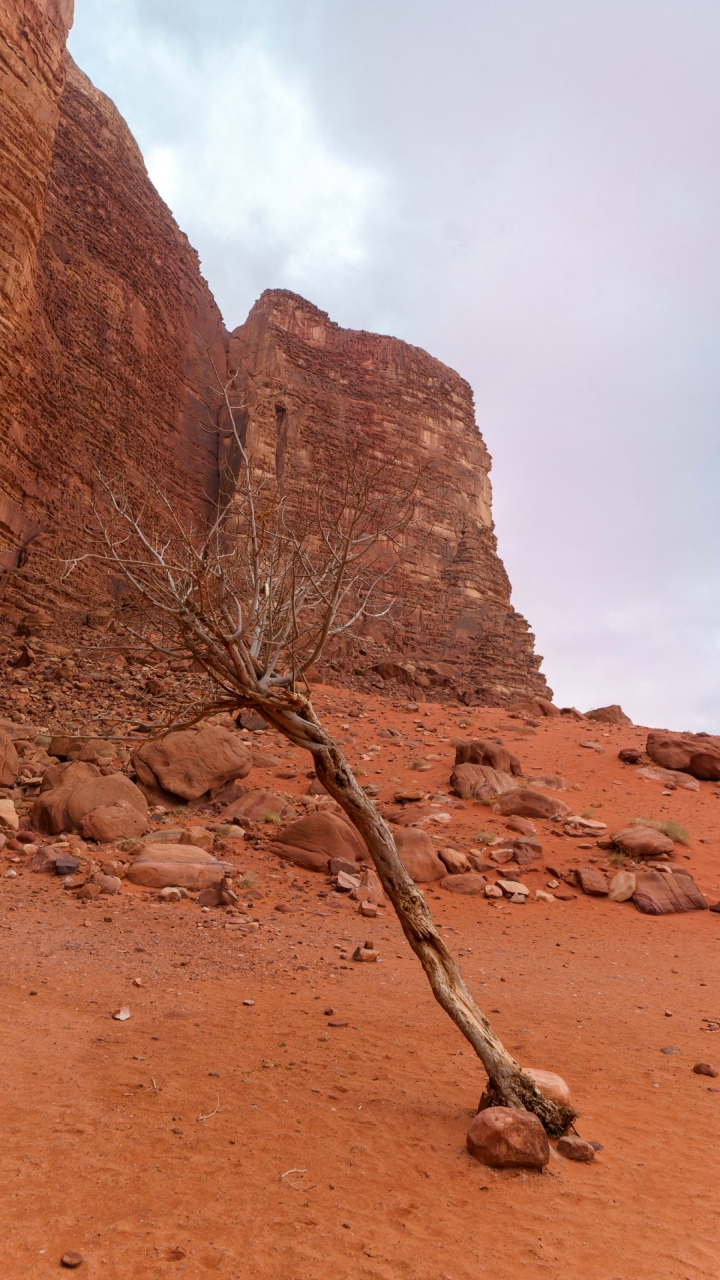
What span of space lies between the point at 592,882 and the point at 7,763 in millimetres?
9535

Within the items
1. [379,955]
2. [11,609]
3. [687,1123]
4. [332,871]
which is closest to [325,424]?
[11,609]

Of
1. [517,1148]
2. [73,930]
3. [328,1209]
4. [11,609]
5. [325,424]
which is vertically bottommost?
[73,930]

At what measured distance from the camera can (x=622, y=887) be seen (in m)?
10.4

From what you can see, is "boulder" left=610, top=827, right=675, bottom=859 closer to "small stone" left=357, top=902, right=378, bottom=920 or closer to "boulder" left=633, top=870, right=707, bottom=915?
"boulder" left=633, top=870, right=707, bottom=915

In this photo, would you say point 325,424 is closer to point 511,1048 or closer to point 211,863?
point 211,863

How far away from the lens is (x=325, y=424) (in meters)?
35.7

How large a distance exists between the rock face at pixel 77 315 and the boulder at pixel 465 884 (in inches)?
636

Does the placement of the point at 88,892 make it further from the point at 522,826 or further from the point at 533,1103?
the point at 522,826

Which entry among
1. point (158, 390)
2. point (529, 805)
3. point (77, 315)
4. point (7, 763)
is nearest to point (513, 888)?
point (529, 805)

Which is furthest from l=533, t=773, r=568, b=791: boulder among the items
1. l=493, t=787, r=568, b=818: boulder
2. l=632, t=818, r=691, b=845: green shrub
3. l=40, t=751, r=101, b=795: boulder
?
l=40, t=751, r=101, b=795: boulder

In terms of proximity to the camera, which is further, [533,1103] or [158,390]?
[158,390]

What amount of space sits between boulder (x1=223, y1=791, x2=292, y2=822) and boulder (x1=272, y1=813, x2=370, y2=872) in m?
0.95

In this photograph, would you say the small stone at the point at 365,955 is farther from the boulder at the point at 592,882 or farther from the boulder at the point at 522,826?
the boulder at the point at 522,826

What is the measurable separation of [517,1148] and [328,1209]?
41.6 inches
